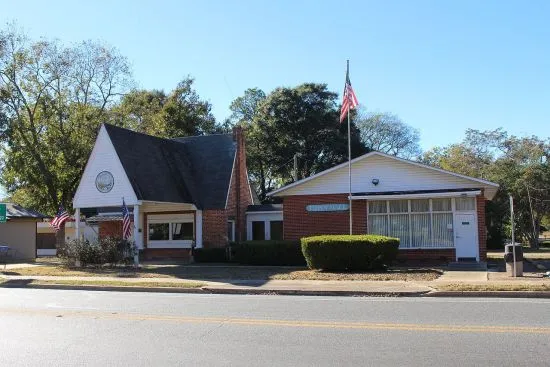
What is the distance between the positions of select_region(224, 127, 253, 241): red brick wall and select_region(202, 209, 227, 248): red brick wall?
79 centimetres

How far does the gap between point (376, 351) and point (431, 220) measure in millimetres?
19033

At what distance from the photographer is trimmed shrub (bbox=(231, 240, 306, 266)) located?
24.7 meters

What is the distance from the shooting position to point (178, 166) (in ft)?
106

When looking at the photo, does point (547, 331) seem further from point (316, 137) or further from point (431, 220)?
point (316, 137)

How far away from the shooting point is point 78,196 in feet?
91.3

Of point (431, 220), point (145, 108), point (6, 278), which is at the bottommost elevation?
point (6, 278)

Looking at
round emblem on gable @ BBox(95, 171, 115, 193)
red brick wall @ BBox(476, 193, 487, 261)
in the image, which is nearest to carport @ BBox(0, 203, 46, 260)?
round emblem on gable @ BBox(95, 171, 115, 193)

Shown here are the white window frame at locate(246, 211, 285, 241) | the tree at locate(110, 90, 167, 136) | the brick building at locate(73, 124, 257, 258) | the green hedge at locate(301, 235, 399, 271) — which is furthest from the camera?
the tree at locate(110, 90, 167, 136)

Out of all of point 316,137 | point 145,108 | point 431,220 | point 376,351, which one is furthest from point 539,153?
point 376,351

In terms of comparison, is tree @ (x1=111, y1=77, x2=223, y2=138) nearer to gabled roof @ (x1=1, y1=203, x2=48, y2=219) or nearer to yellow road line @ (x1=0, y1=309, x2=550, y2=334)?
gabled roof @ (x1=1, y1=203, x2=48, y2=219)

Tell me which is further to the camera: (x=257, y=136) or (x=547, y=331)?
(x=257, y=136)

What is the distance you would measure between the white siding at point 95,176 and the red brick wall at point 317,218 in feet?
24.8

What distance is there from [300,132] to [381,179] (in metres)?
23.4

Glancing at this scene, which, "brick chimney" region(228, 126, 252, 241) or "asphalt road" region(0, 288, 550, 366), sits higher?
Answer: "brick chimney" region(228, 126, 252, 241)
